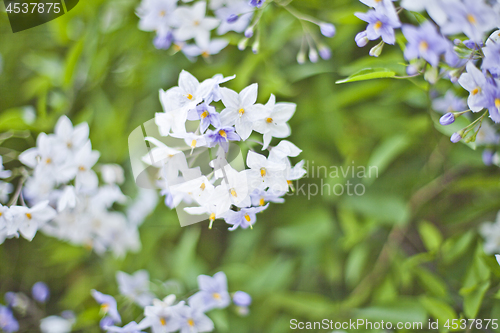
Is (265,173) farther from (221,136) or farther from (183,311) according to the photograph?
(183,311)

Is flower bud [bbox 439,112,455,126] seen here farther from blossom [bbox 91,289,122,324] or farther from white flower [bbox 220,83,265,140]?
blossom [bbox 91,289,122,324]

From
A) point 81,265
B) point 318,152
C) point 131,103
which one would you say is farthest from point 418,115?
point 81,265

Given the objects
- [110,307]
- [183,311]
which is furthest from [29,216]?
[183,311]

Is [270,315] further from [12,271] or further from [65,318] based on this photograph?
[12,271]

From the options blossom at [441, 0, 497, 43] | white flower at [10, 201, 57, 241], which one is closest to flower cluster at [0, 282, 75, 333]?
white flower at [10, 201, 57, 241]

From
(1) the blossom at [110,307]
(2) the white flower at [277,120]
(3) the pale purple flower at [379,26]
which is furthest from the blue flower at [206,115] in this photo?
(1) the blossom at [110,307]
